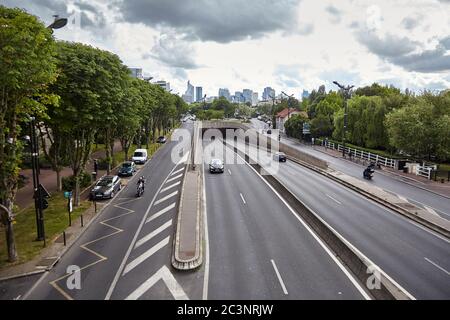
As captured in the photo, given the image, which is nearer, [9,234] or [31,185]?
[9,234]

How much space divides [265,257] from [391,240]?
749 cm

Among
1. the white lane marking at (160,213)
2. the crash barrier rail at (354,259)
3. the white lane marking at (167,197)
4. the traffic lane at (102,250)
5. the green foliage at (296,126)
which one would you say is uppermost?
the green foliage at (296,126)

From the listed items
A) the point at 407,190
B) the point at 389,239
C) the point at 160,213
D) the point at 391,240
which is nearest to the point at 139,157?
the point at 160,213

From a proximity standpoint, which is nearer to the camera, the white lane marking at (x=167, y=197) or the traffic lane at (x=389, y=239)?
the traffic lane at (x=389, y=239)

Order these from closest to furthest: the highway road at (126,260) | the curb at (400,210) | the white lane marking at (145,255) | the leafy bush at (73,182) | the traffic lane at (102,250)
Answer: the highway road at (126,260) < the traffic lane at (102,250) < the white lane marking at (145,255) < the curb at (400,210) < the leafy bush at (73,182)

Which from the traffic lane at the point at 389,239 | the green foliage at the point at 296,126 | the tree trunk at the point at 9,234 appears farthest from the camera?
the green foliage at the point at 296,126

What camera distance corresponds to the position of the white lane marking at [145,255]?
15.8m

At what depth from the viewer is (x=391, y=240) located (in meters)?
18.8

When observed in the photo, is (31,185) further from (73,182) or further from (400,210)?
(400,210)

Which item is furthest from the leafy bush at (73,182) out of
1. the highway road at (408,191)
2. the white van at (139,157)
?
the highway road at (408,191)

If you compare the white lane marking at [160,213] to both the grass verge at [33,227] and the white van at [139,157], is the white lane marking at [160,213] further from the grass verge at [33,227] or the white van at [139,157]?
the white van at [139,157]

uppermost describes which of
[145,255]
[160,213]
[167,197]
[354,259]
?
[354,259]
